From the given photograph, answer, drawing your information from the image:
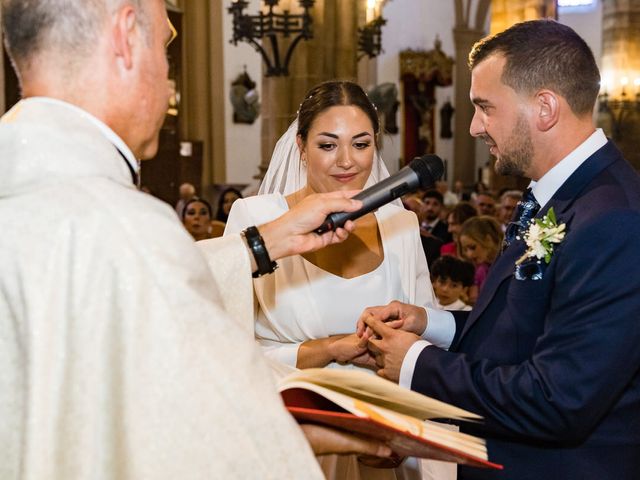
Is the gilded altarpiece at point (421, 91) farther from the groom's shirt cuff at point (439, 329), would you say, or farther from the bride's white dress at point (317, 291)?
the groom's shirt cuff at point (439, 329)

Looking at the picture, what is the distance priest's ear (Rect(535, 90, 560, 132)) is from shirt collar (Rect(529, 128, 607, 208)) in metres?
0.09

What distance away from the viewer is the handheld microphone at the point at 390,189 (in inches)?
79.2

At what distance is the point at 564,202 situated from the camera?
201cm

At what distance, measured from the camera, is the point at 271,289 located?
291 centimetres

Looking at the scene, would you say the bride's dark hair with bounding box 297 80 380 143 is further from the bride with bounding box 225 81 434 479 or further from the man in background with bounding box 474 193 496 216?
the man in background with bounding box 474 193 496 216

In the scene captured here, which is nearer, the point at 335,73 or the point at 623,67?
the point at 335,73

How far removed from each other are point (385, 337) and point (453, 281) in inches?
108

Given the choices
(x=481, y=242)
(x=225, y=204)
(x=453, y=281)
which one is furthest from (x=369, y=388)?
(x=225, y=204)

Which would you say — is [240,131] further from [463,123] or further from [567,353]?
[567,353]

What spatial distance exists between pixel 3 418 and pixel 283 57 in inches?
310

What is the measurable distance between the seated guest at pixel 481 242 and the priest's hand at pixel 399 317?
335 centimetres

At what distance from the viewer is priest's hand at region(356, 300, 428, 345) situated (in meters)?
2.46

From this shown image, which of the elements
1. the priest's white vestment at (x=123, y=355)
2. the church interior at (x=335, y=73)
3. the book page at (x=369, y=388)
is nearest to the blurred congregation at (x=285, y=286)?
the priest's white vestment at (x=123, y=355)

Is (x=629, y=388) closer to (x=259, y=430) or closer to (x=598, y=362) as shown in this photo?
(x=598, y=362)
